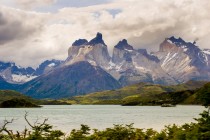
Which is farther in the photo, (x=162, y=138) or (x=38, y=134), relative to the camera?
(x=162, y=138)

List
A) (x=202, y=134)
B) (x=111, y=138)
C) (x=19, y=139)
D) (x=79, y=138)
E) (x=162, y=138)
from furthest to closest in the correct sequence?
(x=111, y=138), (x=162, y=138), (x=79, y=138), (x=19, y=139), (x=202, y=134)

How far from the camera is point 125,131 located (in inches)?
2365

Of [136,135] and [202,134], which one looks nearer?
[202,134]

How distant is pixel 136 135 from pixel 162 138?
22.1 ft

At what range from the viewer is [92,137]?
1961 inches

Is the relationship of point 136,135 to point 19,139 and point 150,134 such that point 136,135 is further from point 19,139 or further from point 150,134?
point 19,139

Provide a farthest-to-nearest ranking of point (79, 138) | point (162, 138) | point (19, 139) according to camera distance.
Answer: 1. point (162, 138)
2. point (79, 138)
3. point (19, 139)

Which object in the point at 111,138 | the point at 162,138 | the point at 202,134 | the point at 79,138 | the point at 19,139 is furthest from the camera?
Result: the point at 111,138

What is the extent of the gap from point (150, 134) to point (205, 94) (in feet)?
40.3

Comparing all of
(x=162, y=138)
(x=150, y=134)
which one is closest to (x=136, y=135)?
(x=150, y=134)

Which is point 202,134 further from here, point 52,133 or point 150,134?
point 52,133

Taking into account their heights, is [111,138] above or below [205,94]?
below

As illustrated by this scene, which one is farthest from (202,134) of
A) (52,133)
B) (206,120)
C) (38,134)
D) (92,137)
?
(52,133)

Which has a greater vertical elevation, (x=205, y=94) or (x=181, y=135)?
(x=205, y=94)
